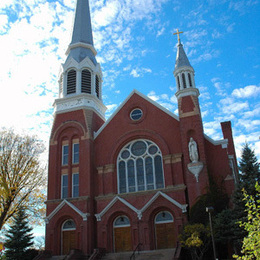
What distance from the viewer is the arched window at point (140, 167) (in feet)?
80.8

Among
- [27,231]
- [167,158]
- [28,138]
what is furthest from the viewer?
[28,138]

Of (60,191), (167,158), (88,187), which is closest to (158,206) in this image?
(167,158)

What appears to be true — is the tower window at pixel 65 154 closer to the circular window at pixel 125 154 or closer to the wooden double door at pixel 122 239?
the circular window at pixel 125 154

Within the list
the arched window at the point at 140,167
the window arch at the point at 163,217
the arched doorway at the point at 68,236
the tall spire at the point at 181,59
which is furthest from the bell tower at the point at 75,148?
the tall spire at the point at 181,59

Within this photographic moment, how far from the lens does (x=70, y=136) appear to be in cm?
2784

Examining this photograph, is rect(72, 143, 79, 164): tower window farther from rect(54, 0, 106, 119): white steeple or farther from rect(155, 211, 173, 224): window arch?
rect(155, 211, 173, 224): window arch

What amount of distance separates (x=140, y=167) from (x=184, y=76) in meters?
8.16

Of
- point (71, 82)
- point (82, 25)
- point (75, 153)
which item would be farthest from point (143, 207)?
point (82, 25)

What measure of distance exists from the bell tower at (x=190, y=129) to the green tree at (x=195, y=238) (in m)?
2.80

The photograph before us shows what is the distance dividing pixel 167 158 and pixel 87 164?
6505mm

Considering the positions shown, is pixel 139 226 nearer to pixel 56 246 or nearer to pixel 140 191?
pixel 140 191

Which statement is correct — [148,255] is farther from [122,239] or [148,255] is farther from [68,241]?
[68,241]

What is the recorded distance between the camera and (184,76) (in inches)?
1027

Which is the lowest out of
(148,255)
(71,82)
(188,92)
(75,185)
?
(148,255)
